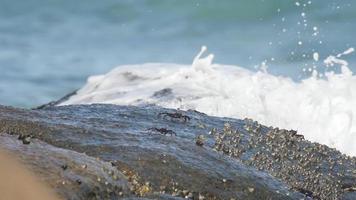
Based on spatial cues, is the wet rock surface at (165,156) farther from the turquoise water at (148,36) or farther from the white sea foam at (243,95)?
the turquoise water at (148,36)

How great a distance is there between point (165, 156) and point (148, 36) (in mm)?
26477

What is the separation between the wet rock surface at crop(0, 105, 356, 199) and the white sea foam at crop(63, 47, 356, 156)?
519 cm

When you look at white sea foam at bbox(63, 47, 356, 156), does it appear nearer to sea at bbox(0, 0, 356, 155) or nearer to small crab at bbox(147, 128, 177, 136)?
sea at bbox(0, 0, 356, 155)

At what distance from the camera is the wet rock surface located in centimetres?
486

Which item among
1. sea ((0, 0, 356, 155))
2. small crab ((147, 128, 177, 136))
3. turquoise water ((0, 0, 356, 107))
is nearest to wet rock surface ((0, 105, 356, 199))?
small crab ((147, 128, 177, 136))

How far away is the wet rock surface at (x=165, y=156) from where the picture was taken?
4.86 meters

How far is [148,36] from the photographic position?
32719 mm

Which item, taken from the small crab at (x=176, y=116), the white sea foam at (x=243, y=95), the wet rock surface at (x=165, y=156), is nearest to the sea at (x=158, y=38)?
the white sea foam at (x=243, y=95)

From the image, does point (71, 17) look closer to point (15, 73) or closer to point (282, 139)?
point (15, 73)

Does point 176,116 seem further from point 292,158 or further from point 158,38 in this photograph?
point 158,38

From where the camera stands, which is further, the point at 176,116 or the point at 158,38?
the point at 158,38

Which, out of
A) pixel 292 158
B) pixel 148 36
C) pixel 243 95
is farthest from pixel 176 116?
pixel 148 36

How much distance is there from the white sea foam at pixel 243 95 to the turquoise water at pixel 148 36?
31.4 ft

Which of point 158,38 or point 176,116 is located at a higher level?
point 158,38
